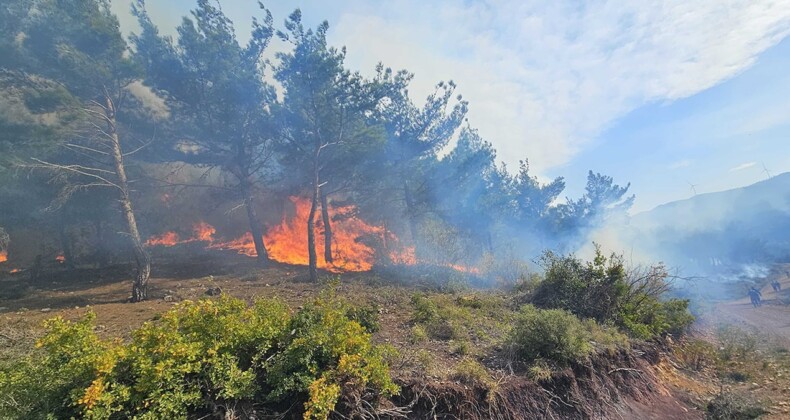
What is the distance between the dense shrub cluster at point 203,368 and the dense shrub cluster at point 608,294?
350 inches

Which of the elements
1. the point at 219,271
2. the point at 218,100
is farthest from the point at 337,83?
the point at 219,271

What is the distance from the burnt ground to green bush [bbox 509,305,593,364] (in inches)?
16.9

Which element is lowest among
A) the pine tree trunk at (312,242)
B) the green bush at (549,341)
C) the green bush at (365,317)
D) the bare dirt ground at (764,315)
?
the bare dirt ground at (764,315)

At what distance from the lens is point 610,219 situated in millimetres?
46469

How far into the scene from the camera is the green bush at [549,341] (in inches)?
309

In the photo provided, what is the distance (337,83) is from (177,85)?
836cm

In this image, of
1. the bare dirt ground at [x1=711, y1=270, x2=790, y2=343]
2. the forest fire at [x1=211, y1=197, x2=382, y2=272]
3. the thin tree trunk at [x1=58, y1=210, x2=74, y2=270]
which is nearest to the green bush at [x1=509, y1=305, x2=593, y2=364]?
the bare dirt ground at [x1=711, y1=270, x2=790, y2=343]

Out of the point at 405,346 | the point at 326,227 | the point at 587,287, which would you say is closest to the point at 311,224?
the point at 326,227

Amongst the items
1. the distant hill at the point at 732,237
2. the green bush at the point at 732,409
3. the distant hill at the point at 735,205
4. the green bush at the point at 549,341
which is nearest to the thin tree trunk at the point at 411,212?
the green bush at the point at 549,341

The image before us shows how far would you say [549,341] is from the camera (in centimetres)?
791

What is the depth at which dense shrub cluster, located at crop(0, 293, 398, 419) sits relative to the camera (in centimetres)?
407

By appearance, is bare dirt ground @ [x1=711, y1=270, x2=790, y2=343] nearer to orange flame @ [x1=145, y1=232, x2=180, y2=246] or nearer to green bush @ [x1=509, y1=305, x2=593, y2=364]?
green bush @ [x1=509, y1=305, x2=593, y2=364]

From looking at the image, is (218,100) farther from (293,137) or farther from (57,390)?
(57,390)

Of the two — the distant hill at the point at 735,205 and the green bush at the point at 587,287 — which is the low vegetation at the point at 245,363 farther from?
the distant hill at the point at 735,205
